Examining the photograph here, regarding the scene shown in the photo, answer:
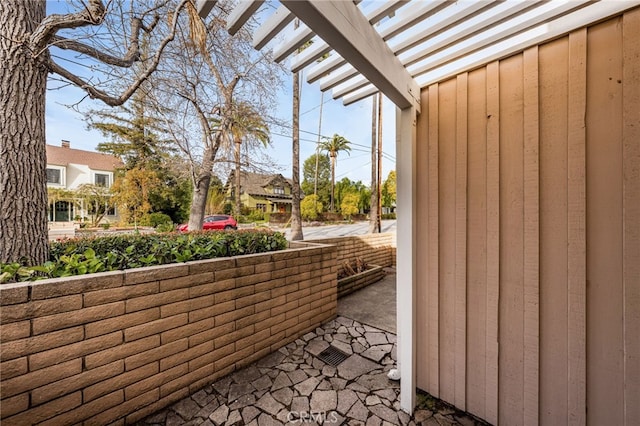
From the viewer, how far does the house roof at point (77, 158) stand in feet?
59.6

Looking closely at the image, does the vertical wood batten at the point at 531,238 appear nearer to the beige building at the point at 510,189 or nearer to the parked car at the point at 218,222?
A: the beige building at the point at 510,189

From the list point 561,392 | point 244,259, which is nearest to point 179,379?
point 244,259

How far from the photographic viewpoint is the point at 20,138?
1957mm

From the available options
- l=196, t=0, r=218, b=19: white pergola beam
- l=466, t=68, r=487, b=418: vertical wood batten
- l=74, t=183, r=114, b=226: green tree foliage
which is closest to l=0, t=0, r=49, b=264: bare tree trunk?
l=196, t=0, r=218, b=19: white pergola beam

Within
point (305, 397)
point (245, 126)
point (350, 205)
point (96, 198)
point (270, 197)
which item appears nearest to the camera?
point (305, 397)

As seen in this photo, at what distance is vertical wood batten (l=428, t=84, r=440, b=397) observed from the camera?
1.89 meters

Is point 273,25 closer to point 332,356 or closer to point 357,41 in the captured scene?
point 357,41

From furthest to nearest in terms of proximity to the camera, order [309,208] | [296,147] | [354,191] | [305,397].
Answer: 1. [354,191]
2. [309,208]
3. [296,147]
4. [305,397]

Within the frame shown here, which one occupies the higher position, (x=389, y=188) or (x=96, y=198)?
(x=389, y=188)

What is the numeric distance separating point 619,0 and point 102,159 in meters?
27.4

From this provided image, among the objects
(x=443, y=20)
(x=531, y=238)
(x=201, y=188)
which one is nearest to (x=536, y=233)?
(x=531, y=238)

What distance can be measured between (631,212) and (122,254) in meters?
3.46

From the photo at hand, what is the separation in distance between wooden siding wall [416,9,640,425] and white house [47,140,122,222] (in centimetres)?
1878

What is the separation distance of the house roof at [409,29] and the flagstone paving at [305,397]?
2.36 meters
